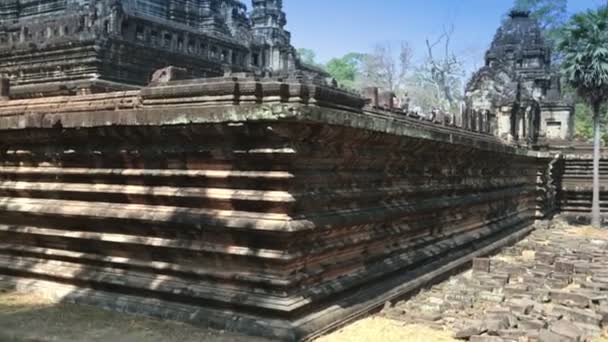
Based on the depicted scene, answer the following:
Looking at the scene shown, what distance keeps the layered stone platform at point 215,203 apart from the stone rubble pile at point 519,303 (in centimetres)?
62

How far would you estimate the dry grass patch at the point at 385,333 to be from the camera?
6207 mm

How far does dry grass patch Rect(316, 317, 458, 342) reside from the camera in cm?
621

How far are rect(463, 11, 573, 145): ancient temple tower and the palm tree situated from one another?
366 centimetres

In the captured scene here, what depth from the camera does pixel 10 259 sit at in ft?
25.8

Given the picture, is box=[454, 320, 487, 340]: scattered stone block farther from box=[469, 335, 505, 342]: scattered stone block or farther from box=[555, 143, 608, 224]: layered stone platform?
box=[555, 143, 608, 224]: layered stone platform

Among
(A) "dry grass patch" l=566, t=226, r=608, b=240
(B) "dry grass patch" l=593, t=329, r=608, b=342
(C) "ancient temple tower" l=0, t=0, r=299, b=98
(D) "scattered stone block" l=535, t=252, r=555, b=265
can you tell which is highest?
(C) "ancient temple tower" l=0, t=0, r=299, b=98

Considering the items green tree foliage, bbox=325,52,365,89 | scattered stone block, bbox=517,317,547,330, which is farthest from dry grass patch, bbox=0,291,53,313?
green tree foliage, bbox=325,52,365,89

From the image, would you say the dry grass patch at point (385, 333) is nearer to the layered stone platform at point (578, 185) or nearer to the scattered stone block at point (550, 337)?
the scattered stone block at point (550, 337)

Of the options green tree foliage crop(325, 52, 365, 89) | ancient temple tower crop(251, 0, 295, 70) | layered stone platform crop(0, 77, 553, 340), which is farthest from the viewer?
green tree foliage crop(325, 52, 365, 89)

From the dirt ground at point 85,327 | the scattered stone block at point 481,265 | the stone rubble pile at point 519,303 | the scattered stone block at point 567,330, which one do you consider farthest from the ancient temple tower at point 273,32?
the scattered stone block at point 567,330

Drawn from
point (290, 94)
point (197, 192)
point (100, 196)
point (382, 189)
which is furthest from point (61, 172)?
point (382, 189)

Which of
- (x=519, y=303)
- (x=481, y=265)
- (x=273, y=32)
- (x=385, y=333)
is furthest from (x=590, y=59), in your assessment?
(x=385, y=333)

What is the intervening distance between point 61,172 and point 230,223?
2.57 meters

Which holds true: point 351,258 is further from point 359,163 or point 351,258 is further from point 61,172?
point 61,172
